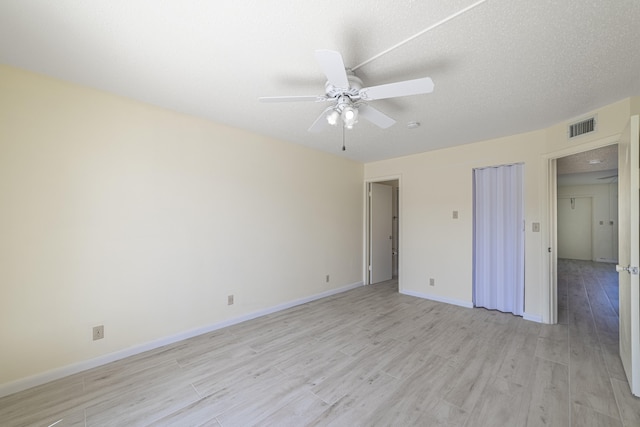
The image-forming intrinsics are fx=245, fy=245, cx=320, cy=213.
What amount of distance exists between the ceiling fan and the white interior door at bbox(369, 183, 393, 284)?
319 cm

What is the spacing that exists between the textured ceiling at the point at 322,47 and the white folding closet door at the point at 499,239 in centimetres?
121

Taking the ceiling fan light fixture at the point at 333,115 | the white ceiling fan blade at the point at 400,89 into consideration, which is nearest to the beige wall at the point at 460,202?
the white ceiling fan blade at the point at 400,89

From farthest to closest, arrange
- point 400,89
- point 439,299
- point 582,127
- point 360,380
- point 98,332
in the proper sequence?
point 439,299 < point 582,127 < point 98,332 < point 360,380 < point 400,89

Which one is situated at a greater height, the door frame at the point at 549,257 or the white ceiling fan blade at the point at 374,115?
the white ceiling fan blade at the point at 374,115

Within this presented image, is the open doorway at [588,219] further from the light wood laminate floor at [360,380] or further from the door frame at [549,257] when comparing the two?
the light wood laminate floor at [360,380]

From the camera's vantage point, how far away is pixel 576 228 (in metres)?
→ 7.85

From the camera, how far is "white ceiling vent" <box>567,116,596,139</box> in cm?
260

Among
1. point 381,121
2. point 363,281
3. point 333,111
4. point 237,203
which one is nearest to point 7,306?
point 237,203

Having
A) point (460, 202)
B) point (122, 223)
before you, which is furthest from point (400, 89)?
point (460, 202)

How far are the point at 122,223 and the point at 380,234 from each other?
433 cm

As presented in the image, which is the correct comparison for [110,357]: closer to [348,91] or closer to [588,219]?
[348,91]

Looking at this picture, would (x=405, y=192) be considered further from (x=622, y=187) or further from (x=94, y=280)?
(x=94, y=280)

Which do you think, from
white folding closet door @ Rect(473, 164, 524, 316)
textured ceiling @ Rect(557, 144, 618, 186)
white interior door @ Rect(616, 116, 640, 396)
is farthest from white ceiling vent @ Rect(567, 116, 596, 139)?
textured ceiling @ Rect(557, 144, 618, 186)

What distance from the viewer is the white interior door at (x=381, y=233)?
16.7 feet
